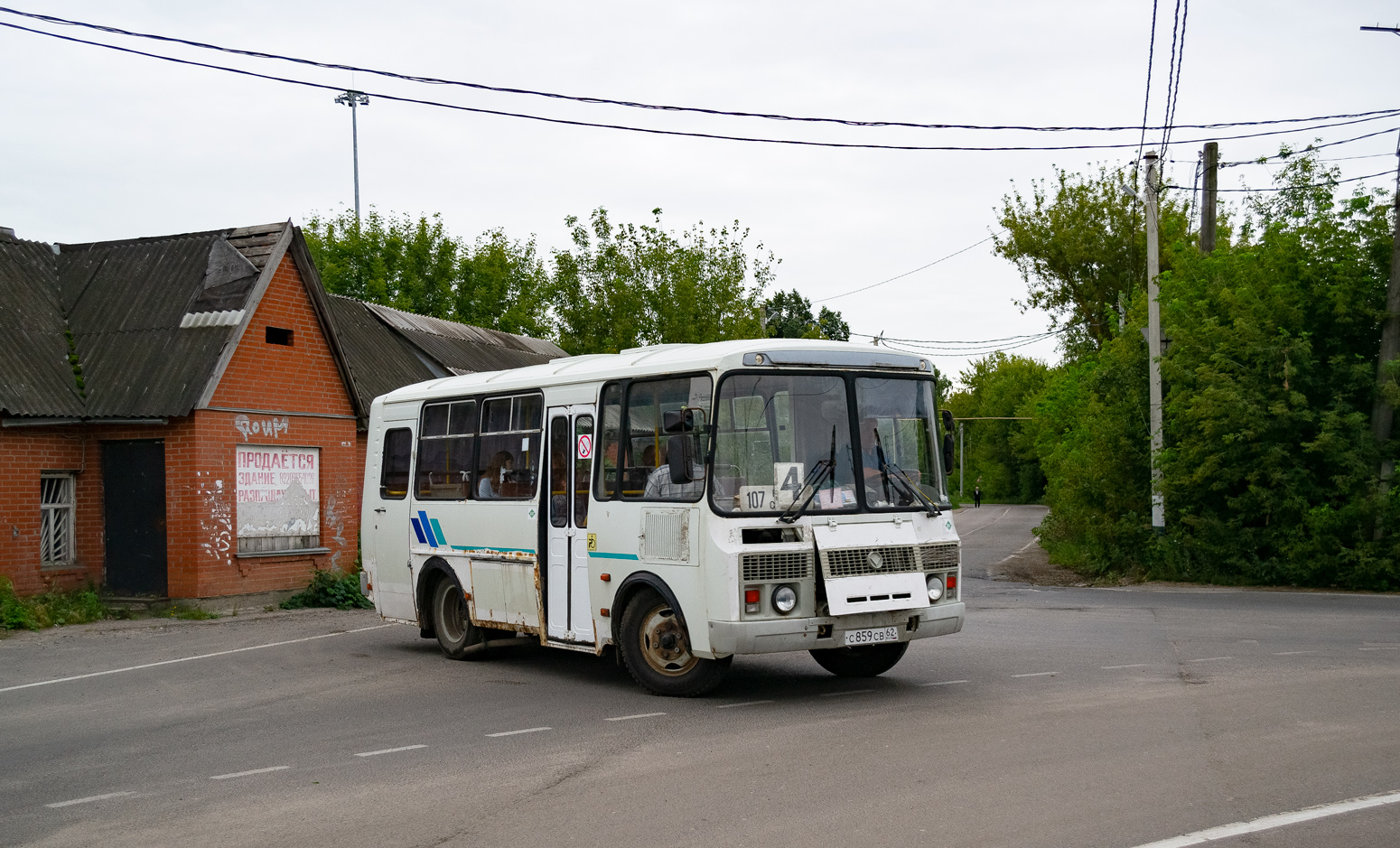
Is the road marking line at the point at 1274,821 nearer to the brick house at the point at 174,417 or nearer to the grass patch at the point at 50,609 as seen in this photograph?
the grass patch at the point at 50,609

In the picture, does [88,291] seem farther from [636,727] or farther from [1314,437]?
[1314,437]

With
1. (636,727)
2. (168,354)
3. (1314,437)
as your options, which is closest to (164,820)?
(636,727)

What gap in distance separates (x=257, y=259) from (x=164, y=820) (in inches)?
607

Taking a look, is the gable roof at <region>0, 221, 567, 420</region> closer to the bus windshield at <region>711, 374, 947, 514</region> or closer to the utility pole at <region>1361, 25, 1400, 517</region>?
the bus windshield at <region>711, 374, 947, 514</region>

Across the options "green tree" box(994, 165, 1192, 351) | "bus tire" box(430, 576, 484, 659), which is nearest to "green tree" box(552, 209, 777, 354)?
"green tree" box(994, 165, 1192, 351)

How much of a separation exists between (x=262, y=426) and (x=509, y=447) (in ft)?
30.9

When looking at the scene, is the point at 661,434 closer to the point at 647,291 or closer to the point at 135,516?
the point at 135,516

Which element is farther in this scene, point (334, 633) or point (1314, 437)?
point (1314, 437)

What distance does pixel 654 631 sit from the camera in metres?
10.7

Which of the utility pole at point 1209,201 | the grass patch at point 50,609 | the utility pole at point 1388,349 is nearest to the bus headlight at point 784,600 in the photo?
the grass patch at point 50,609

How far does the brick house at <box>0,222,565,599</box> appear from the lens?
757 inches

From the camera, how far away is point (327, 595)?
20969 mm

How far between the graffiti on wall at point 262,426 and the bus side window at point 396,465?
6.22 metres

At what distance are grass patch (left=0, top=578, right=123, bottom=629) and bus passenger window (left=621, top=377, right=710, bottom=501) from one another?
10661 millimetres
